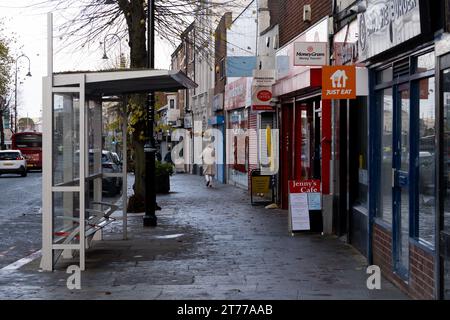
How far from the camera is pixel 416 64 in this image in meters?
8.06

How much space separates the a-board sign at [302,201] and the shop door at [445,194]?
661 centimetres

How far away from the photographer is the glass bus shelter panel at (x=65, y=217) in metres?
10.3

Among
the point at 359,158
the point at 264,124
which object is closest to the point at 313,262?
the point at 359,158

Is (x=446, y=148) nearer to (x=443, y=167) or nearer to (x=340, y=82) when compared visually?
(x=443, y=167)

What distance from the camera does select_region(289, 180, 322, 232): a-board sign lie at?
529 inches

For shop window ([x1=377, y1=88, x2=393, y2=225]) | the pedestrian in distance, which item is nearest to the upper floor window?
shop window ([x1=377, y1=88, x2=393, y2=225])

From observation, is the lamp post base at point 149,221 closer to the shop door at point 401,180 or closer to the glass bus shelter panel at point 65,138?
the glass bus shelter panel at point 65,138

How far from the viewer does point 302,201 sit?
13.5m

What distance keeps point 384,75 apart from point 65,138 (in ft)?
14.2

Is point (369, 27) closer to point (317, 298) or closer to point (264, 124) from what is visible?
point (317, 298)

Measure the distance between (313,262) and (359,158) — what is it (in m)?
2.11

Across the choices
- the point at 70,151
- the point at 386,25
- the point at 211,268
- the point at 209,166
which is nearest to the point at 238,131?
the point at 209,166

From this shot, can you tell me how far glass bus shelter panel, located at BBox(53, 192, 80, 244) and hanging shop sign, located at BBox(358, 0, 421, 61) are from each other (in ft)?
14.5

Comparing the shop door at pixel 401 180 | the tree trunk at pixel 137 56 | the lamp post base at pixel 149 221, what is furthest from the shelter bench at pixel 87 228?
the tree trunk at pixel 137 56
